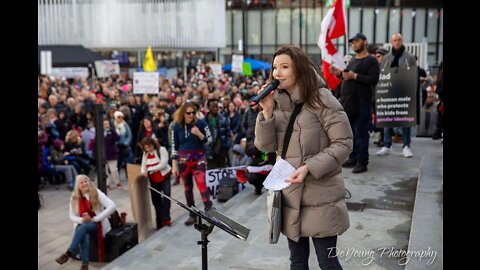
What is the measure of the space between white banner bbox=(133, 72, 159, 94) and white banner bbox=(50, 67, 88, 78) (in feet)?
40.0

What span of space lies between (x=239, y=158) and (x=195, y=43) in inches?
896

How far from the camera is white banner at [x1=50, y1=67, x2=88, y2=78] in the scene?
86.7 ft

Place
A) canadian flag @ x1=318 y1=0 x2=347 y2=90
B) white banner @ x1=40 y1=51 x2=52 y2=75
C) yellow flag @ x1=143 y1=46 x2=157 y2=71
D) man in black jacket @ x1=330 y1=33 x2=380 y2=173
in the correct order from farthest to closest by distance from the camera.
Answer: white banner @ x1=40 y1=51 x2=52 y2=75 → yellow flag @ x1=143 y1=46 x2=157 y2=71 → canadian flag @ x1=318 y1=0 x2=347 y2=90 → man in black jacket @ x1=330 y1=33 x2=380 y2=173

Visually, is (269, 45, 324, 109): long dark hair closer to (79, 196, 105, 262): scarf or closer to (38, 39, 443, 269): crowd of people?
(38, 39, 443, 269): crowd of people

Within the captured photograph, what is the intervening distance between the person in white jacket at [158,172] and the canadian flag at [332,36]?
283 centimetres

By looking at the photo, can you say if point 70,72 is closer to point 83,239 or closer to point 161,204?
point 161,204

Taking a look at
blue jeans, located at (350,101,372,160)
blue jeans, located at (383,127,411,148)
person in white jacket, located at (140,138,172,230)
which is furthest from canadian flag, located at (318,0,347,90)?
person in white jacket, located at (140,138,172,230)

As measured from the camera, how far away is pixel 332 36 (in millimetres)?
8266

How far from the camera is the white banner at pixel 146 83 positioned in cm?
1518

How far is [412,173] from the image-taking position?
24.7 feet

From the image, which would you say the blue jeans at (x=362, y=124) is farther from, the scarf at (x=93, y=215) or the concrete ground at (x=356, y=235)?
the scarf at (x=93, y=215)

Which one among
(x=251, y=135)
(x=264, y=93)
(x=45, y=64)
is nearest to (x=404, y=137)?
(x=251, y=135)
